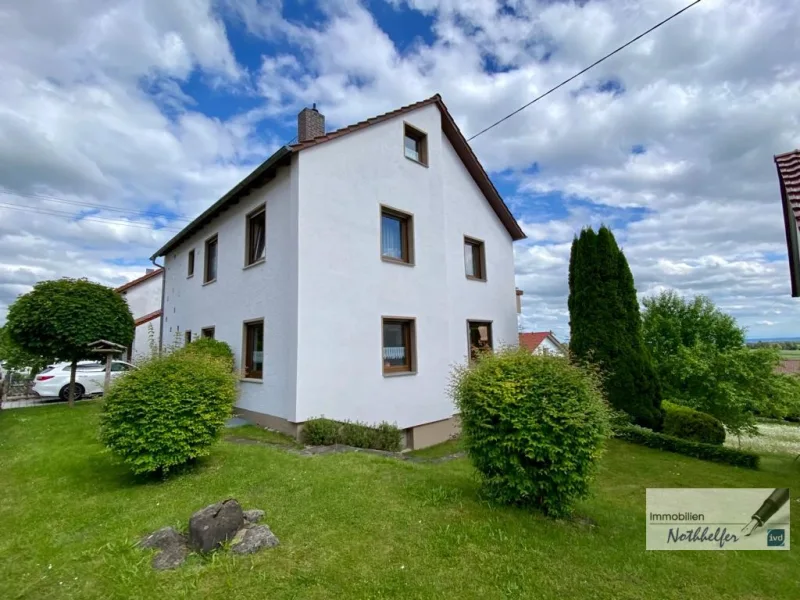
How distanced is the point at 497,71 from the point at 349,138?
4.07 metres

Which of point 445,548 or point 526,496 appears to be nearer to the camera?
point 445,548

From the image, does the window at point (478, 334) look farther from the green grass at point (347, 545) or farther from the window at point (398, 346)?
the green grass at point (347, 545)

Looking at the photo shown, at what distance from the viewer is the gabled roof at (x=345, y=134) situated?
8984mm

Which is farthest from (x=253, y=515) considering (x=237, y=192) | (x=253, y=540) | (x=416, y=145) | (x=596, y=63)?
(x=416, y=145)

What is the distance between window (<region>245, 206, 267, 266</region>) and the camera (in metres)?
10.4

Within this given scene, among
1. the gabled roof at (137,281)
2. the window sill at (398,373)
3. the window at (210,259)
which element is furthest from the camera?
the gabled roof at (137,281)

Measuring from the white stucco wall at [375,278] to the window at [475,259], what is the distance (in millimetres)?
473

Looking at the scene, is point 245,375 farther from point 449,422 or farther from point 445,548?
point 445,548

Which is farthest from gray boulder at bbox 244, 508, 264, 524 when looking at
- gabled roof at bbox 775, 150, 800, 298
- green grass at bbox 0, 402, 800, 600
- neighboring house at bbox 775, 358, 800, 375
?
neighboring house at bbox 775, 358, 800, 375

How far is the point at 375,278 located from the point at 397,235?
1.77 metres

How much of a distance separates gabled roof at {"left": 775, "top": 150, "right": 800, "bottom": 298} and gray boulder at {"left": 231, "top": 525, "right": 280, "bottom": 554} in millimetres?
7991

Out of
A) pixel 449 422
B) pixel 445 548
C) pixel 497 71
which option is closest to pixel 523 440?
pixel 445 548

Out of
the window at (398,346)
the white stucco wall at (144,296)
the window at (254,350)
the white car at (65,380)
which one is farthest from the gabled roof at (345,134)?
the white stucco wall at (144,296)

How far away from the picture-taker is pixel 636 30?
23.9 ft
